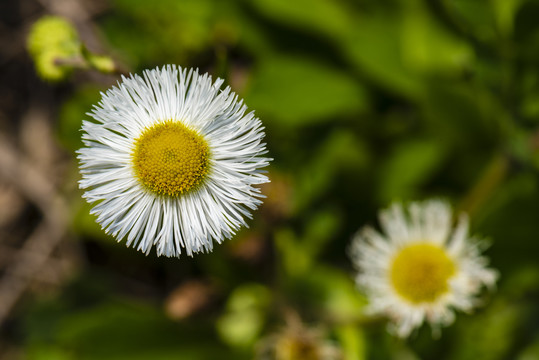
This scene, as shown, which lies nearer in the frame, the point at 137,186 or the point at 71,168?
→ the point at 137,186

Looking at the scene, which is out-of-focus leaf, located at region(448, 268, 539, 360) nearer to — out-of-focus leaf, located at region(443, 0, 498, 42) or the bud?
out-of-focus leaf, located at region(443, 0, 498, 42)

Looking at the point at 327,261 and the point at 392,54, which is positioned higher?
the point at 392,54

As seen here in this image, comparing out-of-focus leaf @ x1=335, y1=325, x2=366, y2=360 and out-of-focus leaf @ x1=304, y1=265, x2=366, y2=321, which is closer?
out-of-focus leaf @ x1=335, y1=325, x2=366, y2=360

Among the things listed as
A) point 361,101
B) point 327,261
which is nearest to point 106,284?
point 327,261

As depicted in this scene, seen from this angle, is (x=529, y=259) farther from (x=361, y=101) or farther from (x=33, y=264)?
(x=33, y=264)

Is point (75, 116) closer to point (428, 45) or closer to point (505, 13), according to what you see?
point (428, 45)

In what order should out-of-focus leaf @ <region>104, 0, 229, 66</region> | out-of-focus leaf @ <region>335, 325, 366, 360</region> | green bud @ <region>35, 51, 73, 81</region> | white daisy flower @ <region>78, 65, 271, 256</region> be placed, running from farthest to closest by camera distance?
out-of-focus leaf @ <region>104, 0, 229, 66</region> < out-of-focus leaf @ <region>335, 325, 366, 360</region> < green bud @ <region>35, 51, 73, 81</region> < white daisy flower @ <region>78, 65, 271, 256</region>

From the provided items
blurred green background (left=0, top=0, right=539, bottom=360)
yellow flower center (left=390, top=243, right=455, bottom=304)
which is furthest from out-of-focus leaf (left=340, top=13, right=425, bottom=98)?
yellow flower center (left=390, top=243, right=455, bottom=304)

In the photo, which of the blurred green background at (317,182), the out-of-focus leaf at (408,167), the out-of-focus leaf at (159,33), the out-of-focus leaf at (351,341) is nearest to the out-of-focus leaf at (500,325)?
the blurred green background at (317,182)

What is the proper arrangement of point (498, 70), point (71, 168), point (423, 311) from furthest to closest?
point (71, 168)
point (498, 70)
point (423, 311)
